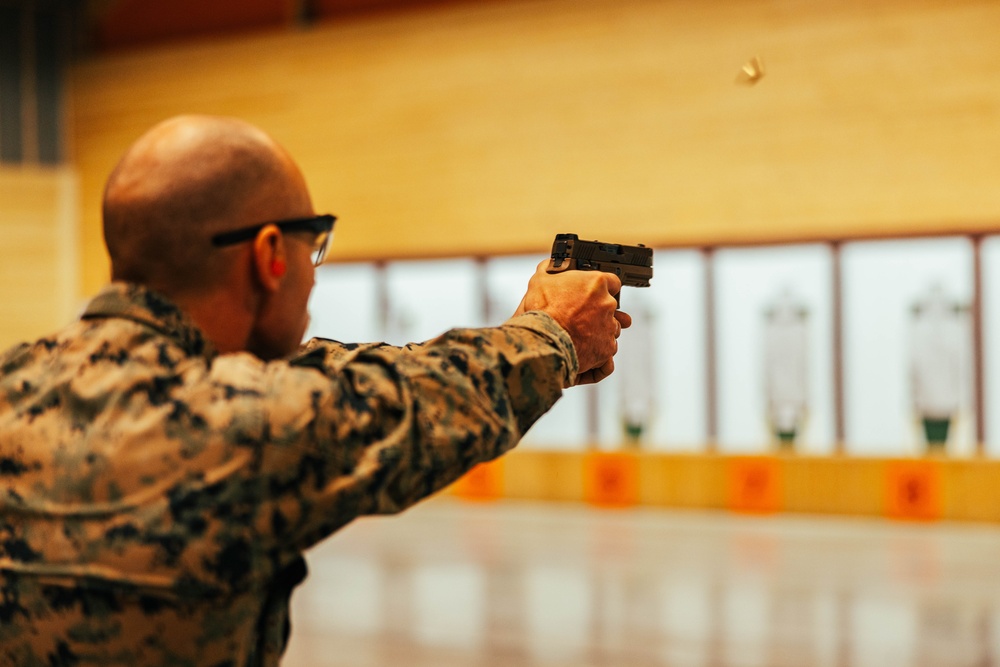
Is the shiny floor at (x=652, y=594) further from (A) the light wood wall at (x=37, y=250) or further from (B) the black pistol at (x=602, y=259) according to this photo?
(A) the light wood wall at (x=37, y=250)

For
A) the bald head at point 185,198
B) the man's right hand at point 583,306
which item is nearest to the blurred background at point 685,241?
the man's right hand at point 583,306

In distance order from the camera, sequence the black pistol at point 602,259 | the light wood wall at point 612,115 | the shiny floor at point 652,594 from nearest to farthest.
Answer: the black pistol at point 602,259, the shiny floor at point 652,594, the light wood wall at point 612,115

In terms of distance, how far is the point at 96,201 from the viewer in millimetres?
10234

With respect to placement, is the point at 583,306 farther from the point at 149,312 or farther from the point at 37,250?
the point at 37,250

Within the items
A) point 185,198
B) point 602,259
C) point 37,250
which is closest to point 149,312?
point 185,198

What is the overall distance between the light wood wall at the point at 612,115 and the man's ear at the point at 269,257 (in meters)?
7.22

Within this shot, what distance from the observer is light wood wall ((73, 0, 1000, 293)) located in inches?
306

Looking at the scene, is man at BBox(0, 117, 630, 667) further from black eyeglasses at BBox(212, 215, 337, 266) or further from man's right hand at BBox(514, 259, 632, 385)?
man's right hand at BBox(514, 259, 632, 385)

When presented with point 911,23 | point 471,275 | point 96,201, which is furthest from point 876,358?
point 96,201

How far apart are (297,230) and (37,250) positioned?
32.5ft

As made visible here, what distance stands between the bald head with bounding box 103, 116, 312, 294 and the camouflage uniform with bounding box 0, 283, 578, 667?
0.04 m

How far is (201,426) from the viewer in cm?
116

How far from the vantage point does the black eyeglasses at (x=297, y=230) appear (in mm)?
1238

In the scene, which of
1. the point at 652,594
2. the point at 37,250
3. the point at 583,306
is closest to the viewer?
the point at 583,306
